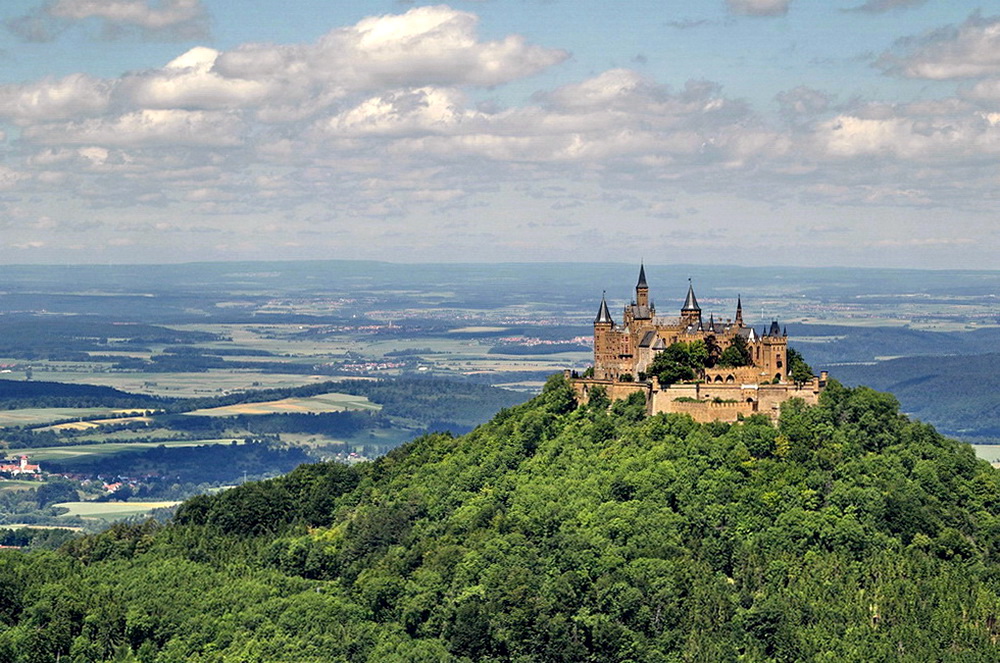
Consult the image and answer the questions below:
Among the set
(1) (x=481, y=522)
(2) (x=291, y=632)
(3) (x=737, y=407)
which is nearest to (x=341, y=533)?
(1) (x=481, y=522)

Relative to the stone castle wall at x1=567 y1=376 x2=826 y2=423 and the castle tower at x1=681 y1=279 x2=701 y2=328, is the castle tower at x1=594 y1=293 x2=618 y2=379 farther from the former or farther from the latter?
A: the stone castle wall at x1=567 y1=376 x2=826 y2=423

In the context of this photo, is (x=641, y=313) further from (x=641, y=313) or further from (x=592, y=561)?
(x=592, y=561)

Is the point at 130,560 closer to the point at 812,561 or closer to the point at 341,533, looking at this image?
the point at 341,533

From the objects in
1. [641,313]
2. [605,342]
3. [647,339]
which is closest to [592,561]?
[647,339]

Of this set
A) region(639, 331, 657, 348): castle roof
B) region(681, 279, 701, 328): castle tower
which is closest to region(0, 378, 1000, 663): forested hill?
region(639, 331, 657, 348): castle roof

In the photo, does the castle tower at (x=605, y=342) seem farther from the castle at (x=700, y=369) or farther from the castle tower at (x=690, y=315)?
the castle tower at (x=690, y=315)

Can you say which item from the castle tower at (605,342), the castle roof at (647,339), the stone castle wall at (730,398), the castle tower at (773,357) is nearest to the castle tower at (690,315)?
the castle roof at (647,339)
